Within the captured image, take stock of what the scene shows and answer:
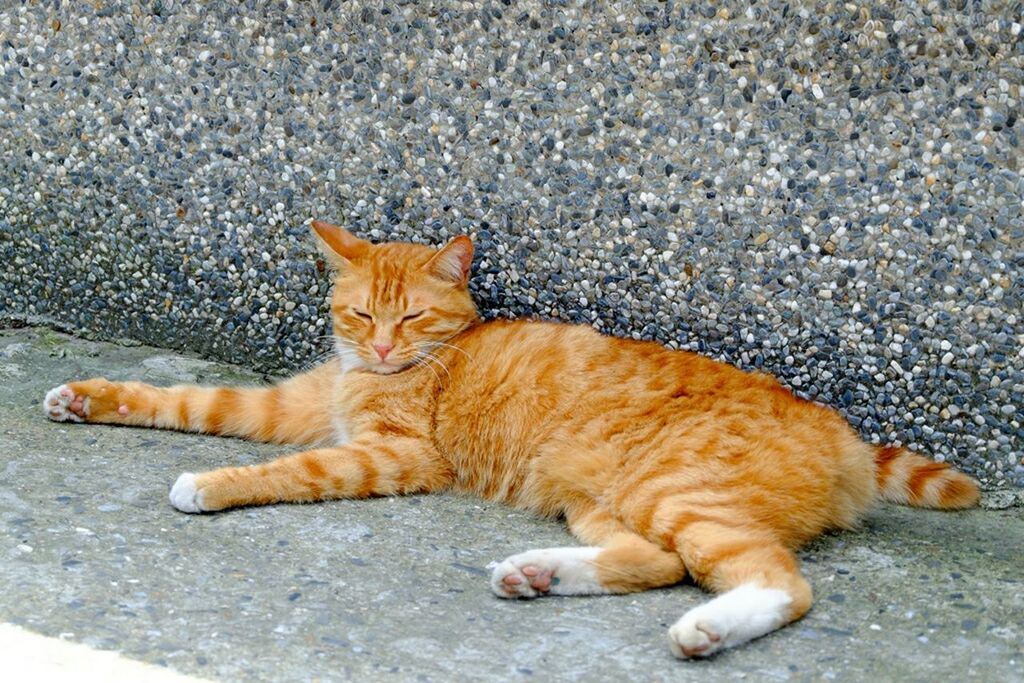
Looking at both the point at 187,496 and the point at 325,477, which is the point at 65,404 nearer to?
the point at 187,496

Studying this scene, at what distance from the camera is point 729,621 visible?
2.81m

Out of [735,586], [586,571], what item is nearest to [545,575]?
[586,571]

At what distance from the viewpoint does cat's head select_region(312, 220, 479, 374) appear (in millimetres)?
4047

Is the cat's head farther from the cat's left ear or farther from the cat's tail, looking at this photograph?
the cat's tail

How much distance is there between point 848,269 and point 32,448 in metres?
2.64

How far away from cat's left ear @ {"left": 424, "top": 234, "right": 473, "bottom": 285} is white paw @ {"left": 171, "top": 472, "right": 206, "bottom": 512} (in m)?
1.08

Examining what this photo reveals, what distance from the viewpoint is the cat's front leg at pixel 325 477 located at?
3484 millimetres

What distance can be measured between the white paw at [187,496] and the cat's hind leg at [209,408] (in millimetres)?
782

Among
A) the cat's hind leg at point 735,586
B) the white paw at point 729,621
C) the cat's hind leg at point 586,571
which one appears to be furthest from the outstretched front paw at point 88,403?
the white paw at point 729,621

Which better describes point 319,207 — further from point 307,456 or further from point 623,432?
point 623,432

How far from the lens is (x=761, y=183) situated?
3.74 m

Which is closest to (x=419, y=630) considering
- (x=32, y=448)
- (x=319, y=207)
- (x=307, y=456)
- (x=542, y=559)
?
(x=542, y=559)

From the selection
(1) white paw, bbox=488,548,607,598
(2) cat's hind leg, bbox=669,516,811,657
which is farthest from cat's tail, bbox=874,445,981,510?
(1) white paw, bbox=488,548,607,598

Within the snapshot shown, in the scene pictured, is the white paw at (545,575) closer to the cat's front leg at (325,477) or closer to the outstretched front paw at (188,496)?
the cat's front leg at (325,477)
